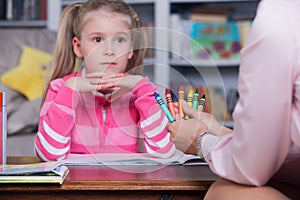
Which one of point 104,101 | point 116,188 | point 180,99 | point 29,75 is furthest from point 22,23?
point 116,188

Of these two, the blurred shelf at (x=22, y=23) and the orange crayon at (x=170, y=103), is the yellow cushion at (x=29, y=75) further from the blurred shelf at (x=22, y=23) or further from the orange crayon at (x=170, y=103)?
the orange crayon at (x=170, y=103)

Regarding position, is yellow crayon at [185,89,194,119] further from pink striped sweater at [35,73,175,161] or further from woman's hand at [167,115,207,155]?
pink striped sweater at [35,73,175,161]

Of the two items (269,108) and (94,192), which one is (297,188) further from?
(94,192)

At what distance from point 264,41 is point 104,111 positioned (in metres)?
0.77

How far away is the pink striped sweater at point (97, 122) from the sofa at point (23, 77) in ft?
3.97

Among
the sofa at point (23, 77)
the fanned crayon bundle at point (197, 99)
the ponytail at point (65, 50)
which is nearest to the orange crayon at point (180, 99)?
the fanned crayon bundle at point (197, 99)

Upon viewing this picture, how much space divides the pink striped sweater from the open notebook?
0.09 feet

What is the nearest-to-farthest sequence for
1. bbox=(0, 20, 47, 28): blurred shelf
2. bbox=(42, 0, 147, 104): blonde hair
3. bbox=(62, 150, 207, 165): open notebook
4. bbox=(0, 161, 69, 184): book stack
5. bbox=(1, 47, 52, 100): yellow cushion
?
bbox=(0, 161, 69, 184): book stack < bbox=(62, 150, 207, 165): open notebook < bbox=(42, 0, 147, 104): blonde hair < bbox=(1, 47, 52, 100): yellow cushion < bbox=(0, 20, 47, 28): blurred shelf

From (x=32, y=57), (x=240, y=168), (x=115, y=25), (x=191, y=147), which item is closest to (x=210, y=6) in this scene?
(x=32, y=57)

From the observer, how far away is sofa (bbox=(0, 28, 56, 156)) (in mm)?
3105

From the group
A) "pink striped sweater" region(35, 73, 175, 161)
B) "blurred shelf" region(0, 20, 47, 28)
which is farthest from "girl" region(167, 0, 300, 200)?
"blurred shelf" region(0, 20, 47, 28)

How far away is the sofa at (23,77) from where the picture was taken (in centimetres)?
311

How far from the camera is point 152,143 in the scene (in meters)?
1.61

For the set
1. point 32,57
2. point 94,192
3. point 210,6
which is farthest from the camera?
point 210,6
